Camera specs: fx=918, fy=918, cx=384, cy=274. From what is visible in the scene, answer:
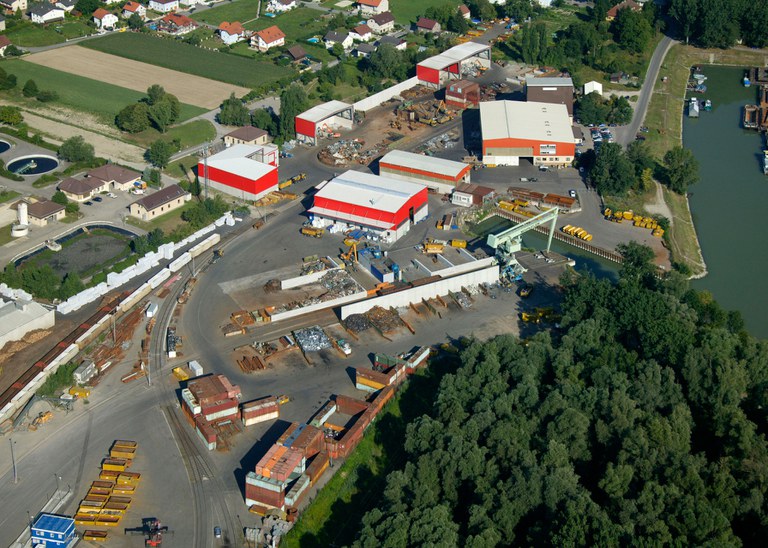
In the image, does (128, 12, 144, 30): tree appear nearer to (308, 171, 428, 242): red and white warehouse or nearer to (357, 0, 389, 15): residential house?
(357, 0, 389, 15): residential house

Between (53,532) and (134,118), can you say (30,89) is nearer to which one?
(134,118)

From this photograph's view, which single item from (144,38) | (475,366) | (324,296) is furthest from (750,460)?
(144,38)

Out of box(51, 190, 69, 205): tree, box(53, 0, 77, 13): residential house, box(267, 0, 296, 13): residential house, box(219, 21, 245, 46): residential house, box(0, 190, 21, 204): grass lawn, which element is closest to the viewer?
box(51, 190, 69, 205): tree

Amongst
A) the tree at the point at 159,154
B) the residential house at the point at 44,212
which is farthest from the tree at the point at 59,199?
the tree at the point at 159,154

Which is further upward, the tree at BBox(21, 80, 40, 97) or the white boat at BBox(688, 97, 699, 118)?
the tree at BBox(21, 80, 40, 97)

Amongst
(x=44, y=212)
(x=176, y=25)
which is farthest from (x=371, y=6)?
(x=44, y=212)

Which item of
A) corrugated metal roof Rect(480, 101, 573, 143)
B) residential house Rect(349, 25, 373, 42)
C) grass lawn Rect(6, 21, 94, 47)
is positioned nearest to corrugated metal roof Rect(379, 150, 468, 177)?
corrugated metal roof Rect(480, 101, 573, 143)

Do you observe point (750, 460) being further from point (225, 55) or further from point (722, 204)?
point (225, 55)
